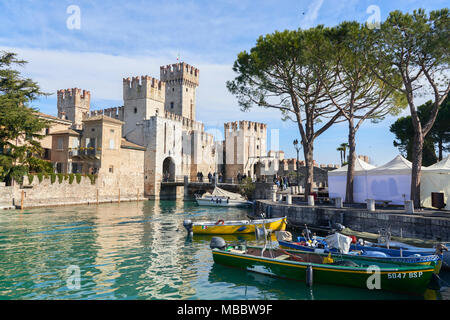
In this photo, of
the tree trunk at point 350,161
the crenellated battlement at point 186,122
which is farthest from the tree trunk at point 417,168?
the crenellated battlement at point 186,122

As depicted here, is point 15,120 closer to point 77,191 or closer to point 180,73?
point 77,191

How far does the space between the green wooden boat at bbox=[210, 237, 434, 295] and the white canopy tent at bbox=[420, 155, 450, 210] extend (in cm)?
877

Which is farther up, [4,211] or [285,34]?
[285,34]

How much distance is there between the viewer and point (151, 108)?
143 ft

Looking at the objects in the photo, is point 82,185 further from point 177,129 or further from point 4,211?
point 177,129

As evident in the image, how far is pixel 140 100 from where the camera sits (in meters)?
43.6

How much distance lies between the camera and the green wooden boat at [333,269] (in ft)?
25.1

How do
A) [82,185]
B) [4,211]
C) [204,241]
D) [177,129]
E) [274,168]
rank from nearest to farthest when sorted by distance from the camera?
[204,241] < [4,211] < [82,185] < [177,129] < [274,168]

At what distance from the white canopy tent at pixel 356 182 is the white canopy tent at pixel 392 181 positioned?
35cm

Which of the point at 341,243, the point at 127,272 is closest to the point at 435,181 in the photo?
the point at 341,243
